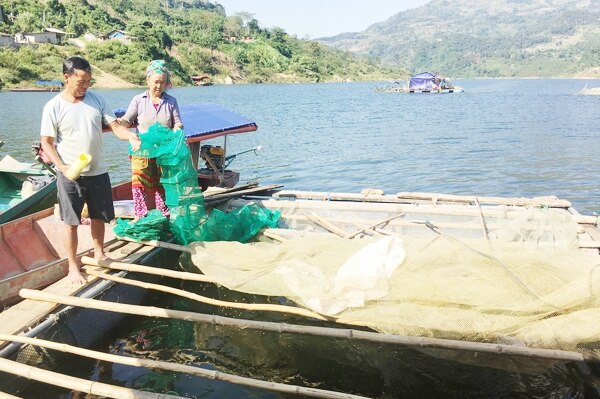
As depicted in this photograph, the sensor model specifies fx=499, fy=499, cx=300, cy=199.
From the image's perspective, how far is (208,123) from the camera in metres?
9.04

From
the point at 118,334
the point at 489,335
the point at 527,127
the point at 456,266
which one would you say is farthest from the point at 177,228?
the point at 527,127

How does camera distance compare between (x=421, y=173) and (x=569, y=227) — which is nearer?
(x=569, y=227)

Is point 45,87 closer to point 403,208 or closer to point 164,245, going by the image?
point 164,245

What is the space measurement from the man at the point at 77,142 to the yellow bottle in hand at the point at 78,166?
0.48ft

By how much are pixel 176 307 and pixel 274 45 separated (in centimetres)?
11735

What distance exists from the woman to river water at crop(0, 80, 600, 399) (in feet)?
2.67

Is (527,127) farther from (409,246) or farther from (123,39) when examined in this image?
(123,39)

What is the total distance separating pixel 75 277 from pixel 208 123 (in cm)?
477

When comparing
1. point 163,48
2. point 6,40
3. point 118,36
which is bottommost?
point 163,48

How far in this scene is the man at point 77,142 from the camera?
14.3 feet

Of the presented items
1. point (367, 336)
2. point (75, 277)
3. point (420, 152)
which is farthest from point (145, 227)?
→ point (420, 152)

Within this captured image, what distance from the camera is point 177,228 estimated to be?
592cm

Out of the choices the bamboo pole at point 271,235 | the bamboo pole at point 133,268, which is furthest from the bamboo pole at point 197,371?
the bamboo pole at point 271,235

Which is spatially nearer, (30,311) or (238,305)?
(30,311)
